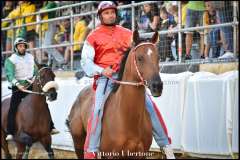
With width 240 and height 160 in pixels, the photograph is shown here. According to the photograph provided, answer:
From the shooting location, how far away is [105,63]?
864 centimetres

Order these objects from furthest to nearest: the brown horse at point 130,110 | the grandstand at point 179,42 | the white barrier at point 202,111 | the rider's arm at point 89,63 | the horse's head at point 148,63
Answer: the grandstand at point 179,42
the white barrier at point 202,111
the rider's arm at point 89,63
the brown horse at point 130,110
the horse's head at point 148,63

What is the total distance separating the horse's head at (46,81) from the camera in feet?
39.5

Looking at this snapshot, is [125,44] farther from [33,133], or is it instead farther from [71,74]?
[71,74]

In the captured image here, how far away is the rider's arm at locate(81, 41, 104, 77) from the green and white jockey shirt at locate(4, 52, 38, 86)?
4.13m

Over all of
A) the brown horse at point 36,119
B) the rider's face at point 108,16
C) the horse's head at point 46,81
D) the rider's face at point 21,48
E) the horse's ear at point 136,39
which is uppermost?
the rider's face at point 108,16

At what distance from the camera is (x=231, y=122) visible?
1029 centimetres

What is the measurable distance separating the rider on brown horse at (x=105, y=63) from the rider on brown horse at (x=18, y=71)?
4.11 meters

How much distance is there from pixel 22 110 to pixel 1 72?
195 inches

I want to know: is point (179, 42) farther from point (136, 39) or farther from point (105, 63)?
point (136, 39)

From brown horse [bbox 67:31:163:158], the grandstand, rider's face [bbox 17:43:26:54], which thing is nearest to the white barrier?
the grandstand

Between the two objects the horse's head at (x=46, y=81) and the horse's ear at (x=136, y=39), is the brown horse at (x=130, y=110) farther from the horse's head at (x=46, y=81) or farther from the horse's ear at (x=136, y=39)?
the horse's head at (x=46, y=81)

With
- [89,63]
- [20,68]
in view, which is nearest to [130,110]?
[89,63]

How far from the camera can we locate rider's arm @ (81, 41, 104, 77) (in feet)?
27.0

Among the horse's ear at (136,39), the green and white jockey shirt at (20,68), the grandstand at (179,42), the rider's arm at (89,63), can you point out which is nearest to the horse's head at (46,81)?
the green and white jockey shirt at (20,68)
